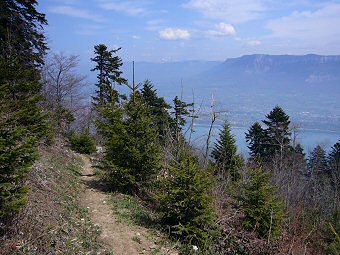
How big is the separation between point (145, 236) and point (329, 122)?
196 meters

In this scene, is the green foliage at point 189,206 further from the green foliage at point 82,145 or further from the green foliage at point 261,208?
the green foliage at point 82,145

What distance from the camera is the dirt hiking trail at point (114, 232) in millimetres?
7523

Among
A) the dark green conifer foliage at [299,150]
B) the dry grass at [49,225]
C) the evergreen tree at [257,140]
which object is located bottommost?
the dark green conifer foliage at [299,150]

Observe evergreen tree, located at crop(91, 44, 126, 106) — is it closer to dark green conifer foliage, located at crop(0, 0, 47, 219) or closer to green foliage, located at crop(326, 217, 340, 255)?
dark green conifer foliage, located at crop(0, 0, 47, 219)

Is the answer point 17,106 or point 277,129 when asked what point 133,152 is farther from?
point 277,129

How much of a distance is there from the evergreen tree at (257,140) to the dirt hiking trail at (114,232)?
29.8m

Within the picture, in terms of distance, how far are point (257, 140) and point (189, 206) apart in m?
31.5

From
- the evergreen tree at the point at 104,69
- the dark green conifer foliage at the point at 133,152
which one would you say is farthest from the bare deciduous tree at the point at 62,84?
the dark green conifer foliage at the point at 133,152

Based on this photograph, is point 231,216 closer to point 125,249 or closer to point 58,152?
point 125,249

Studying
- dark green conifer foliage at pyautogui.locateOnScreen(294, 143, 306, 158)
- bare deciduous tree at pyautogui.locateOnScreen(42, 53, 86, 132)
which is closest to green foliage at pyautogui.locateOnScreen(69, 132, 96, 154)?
bare deciduous tree at pyautogui.locateOnScreen(42, 53, 86, 132)

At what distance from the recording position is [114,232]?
8.20 meters

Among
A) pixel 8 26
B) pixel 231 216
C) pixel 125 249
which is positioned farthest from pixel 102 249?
pixel 8 26

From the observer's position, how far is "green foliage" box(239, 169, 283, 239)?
9633mm

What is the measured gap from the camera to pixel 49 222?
6.98 m
